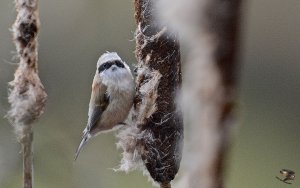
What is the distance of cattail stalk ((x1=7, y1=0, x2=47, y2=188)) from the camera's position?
560mm

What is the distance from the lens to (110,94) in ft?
2.28

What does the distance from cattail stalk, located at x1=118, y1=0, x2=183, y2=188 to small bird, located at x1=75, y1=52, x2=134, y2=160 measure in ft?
0.21

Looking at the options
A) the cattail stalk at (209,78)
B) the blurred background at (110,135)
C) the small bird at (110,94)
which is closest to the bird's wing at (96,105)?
the small bird at (110,94)

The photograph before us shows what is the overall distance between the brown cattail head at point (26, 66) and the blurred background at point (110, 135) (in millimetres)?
212

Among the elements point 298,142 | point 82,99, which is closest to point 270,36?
point 298,142

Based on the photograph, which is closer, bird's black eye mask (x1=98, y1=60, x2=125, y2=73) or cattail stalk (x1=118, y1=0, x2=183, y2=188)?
cattail stalk (x1=118, y1=0, x2=183, y2=188)

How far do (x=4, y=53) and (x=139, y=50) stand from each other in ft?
1.69

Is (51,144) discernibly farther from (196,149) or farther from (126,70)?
(196,149)

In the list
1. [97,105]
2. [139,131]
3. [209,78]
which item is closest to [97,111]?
[97,105]

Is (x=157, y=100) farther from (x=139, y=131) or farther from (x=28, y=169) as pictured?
(x=28, y=169)

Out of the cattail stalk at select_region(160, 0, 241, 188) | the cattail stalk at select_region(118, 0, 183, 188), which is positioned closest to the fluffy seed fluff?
the cattail stalk at select_region(118, 0, 183, 188)

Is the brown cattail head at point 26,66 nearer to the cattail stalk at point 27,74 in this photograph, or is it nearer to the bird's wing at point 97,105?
the cattail stalk at point 27,74

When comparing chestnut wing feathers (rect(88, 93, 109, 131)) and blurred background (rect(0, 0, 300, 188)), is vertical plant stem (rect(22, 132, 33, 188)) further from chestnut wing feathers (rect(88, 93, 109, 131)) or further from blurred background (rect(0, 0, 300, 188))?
blurred background (rect(0, 0, 300, 188))

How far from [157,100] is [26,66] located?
0.16 m
